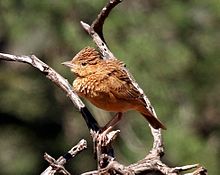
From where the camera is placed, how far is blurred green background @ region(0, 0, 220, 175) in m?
9.45

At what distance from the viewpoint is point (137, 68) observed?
9.54m

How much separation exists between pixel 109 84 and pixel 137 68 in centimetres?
452

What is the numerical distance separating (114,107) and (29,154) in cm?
692

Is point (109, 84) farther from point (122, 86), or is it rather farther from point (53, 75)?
point (53, 75)

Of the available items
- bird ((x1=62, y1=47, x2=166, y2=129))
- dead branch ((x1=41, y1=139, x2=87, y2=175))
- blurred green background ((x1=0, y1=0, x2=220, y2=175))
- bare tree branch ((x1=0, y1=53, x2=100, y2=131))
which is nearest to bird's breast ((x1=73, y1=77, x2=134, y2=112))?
bird ((x1=62, y1=47, x2=166, y2=129))

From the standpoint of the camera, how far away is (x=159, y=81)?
381 inches

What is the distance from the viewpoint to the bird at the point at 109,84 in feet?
16.2

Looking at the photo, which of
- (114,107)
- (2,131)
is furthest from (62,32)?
(114,107)

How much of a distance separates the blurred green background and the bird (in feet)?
13.4

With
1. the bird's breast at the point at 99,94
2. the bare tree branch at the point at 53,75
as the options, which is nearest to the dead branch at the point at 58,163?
the bare tree branch at the point at 53,75

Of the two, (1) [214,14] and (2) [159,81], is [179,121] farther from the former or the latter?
(1) [214,14]

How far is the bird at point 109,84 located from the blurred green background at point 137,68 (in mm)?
4092

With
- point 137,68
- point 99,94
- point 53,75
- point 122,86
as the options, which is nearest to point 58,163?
point 53,75

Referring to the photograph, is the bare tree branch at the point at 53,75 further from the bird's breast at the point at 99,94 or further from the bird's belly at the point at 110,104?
the bird's belly at the point at 110,104
